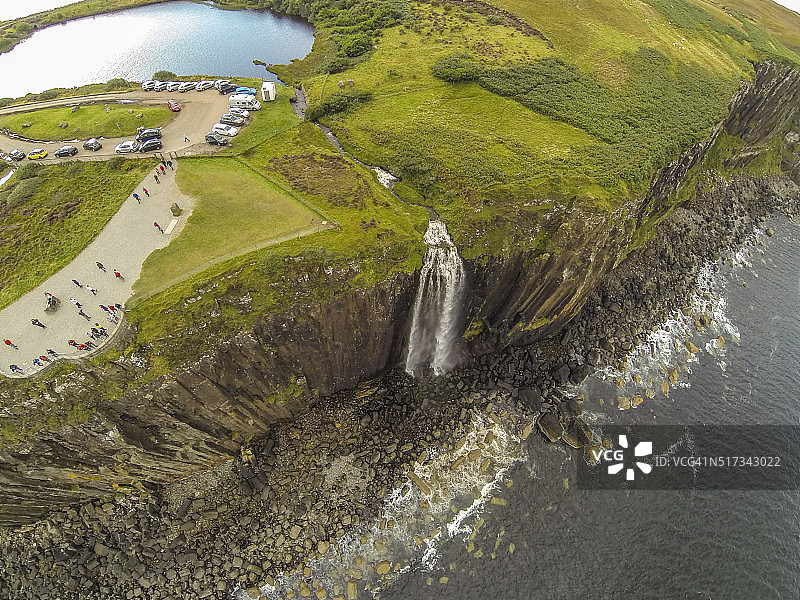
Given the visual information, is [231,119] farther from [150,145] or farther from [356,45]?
[356,45]

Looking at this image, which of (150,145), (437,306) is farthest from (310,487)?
Result: (150,145)

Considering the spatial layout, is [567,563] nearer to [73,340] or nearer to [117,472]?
[117,472]

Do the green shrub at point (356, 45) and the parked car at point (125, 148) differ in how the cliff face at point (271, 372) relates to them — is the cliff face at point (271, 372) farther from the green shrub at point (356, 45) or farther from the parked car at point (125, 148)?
the green shrub at point (356, 45)

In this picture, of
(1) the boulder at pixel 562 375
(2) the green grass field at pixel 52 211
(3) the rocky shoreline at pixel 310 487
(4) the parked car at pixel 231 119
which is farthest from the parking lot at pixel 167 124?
(1) the boulder at pixel 562 375

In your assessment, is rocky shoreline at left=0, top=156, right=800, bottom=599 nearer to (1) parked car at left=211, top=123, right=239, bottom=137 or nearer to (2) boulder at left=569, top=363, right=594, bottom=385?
(2) boulder at left=569, top=363, right=594, bottom=385

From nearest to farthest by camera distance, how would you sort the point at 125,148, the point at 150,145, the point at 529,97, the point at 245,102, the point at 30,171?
the point at 30,171
the point at 125,148
the point at 150,145
the point at 245,102
the point at 529,97

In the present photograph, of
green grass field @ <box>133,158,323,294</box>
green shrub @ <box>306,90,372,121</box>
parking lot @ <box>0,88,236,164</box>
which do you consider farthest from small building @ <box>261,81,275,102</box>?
green grass field @ <box>133,158,323,294</box>
